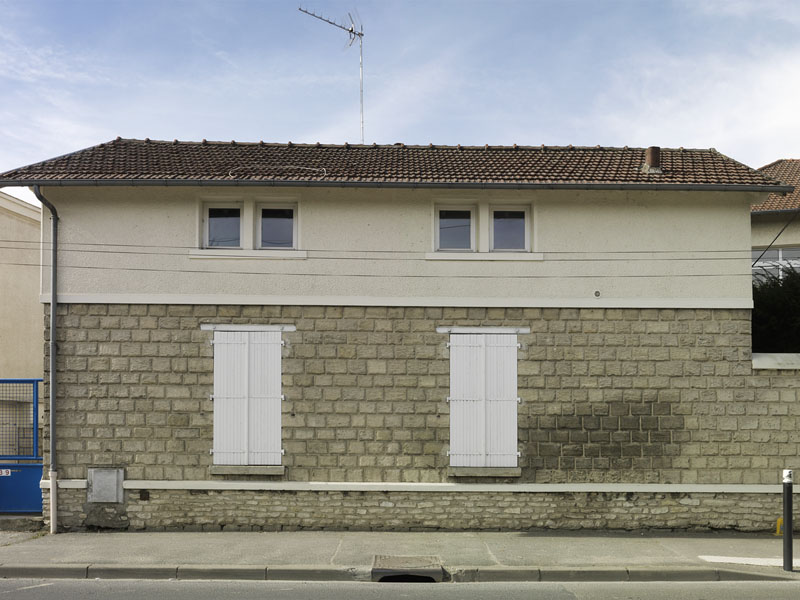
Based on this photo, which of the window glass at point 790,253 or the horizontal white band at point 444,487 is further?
the window glass at point 790,253

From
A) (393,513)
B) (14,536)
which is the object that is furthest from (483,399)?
(14,536)

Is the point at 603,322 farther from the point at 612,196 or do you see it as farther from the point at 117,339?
the point at 117,339

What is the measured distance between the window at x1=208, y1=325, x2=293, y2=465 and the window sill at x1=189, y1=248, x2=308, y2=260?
99 cm

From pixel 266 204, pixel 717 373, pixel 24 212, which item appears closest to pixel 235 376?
pixel 266 204

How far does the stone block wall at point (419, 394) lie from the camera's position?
9.77m

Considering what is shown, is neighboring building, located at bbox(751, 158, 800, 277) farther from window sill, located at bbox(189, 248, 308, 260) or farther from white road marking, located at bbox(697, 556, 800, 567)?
window sill, located at bbox(189, 248, 308, 260)

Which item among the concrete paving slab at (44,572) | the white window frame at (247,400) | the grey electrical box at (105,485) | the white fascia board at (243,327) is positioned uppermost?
the white fascia board at (243,327)

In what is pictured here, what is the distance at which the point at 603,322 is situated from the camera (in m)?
9.95

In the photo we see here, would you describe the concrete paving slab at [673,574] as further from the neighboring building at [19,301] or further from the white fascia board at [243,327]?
the neighboring building at [19,301]

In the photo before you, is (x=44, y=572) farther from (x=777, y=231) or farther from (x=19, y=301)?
(x=777, y=231)

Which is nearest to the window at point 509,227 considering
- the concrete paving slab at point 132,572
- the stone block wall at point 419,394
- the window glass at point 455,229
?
the window glass at point 455,229

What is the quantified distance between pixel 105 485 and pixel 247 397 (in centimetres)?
222

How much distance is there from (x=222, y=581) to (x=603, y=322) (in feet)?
19.3

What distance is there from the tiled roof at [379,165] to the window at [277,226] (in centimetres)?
57
